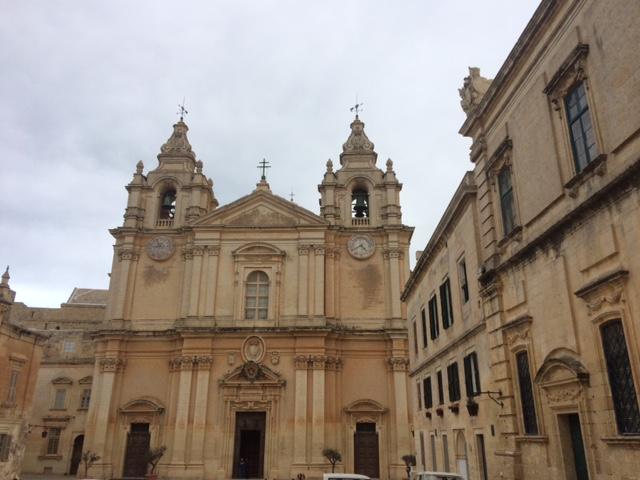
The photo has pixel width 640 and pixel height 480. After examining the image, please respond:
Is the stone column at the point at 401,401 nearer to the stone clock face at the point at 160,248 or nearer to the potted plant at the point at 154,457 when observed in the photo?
the potted plant at the point at 154,457

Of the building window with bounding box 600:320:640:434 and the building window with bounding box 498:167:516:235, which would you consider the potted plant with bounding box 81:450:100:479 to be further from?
the building window with bounding box 600:320:640:434

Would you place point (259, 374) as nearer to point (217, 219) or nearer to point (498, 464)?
point (217, 219)

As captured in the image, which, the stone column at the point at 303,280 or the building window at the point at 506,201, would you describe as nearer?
the building window at the point at 506,201

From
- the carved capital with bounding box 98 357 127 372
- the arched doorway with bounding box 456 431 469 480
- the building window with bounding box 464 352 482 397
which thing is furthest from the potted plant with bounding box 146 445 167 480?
the building window with bounding box 464 352 482 397

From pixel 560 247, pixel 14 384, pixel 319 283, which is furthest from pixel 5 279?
pixel 560 247

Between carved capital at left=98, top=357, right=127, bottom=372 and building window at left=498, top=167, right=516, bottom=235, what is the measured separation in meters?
24.4

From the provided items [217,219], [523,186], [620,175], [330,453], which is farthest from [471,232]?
[217,219]

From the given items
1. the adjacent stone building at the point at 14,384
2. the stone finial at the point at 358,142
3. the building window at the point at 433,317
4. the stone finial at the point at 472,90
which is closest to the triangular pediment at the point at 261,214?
the stone finial at the point at 358,142

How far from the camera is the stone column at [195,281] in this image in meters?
30.8

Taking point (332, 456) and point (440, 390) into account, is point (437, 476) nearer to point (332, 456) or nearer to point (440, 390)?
point (440, 390)

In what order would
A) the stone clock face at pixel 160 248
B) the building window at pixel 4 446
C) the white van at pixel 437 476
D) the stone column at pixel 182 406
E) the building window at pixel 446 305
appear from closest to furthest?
the white van at pixel 437 476 < the building window at pixel 446 305 < the building window at pixel 4 446 < the stone column at pixel 182 406 < the stone clock face at pixel 160 248

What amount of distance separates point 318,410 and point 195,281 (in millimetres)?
10129

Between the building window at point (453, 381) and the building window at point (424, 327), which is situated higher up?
the building window at point (424, 327)

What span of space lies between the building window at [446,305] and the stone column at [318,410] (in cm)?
1227
